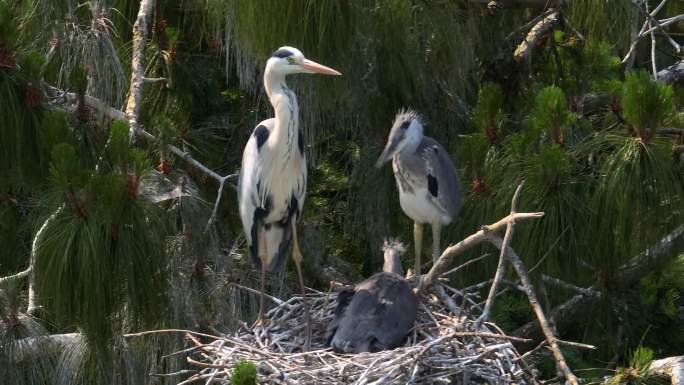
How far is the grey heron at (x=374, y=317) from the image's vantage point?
4.60 m

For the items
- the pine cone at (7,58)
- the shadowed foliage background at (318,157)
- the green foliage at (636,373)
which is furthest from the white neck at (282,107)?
the green foliage at (636,373)

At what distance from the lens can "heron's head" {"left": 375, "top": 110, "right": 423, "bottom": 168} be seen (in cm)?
525

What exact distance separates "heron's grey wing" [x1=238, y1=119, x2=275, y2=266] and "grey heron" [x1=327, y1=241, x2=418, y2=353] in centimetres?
61

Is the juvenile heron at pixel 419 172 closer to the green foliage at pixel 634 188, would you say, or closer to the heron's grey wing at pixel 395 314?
the heron's grey wing at pixel 395 314

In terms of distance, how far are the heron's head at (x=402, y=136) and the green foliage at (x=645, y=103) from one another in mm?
1148

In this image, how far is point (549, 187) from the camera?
4410 mm

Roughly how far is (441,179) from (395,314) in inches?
27.1

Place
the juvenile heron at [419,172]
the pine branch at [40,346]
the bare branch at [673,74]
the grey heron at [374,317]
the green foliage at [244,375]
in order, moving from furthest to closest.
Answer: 1. the bare branch at [673,74]
2. the pine branch at [40,346]
3. the juvenile heron at [419,172]
4. the grey heron at [374,317]
5. the green foliage at [244,375]

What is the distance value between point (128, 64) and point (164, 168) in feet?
3.14

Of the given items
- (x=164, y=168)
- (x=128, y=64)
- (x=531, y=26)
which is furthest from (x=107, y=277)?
(x=531, y=26)

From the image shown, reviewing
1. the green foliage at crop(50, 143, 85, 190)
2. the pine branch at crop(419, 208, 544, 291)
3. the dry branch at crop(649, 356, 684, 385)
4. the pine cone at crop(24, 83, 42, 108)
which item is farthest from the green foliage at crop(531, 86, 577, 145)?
the pine cone at crop(24, 83, 42, 108)

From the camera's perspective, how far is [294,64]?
4.89 m

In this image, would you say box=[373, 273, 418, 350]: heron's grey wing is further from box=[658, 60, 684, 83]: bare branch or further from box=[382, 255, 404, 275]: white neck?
box=[658, 60, 684, 83]: bare branch

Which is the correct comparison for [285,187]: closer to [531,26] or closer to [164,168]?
[164,168]
